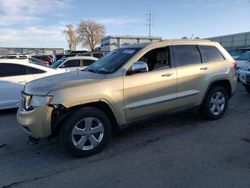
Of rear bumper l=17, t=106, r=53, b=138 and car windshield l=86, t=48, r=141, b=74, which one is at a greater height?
car windshield l=86, t=48, r=141, b=74

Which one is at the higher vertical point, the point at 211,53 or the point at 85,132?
the point at 211,53

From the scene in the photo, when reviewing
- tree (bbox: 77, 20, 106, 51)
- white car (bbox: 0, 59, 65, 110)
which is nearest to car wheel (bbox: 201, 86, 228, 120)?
white car (bbox: 0, 59, 65, 110)

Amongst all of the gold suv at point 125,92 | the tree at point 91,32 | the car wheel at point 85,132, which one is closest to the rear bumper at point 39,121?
the gold suv at point 125,92

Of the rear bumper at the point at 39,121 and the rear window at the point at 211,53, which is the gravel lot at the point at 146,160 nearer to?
the rear bumper at the point at 39,121

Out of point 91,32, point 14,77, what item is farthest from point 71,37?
point 14,77

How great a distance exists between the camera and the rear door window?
5125mm

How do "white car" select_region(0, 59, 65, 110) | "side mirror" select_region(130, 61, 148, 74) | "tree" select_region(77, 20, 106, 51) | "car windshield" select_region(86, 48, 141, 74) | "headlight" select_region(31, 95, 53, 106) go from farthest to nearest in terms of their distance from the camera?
"tree" select_region(77, 20, 106, 51), "white car" select_region(0, 59, 65, 110), "car windshield" select_region(86, 48, 141, 74), "side mirror" select_region(130, 61, 148, 74), "headlight" select_region(31, 95, 53, 106)

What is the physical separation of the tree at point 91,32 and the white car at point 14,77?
246 ft

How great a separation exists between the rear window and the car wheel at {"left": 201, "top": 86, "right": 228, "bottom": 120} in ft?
2.15

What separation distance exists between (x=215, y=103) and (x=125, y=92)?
99.1 inches

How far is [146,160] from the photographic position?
3.90 metres

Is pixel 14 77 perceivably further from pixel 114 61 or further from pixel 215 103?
pixel 215 103

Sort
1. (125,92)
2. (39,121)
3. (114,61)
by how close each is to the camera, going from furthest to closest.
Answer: (114,61) < (125,92) < (39,121)

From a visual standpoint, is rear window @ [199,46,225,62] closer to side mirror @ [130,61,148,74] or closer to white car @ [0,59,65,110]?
side mirror @ [130,61,148,74]
